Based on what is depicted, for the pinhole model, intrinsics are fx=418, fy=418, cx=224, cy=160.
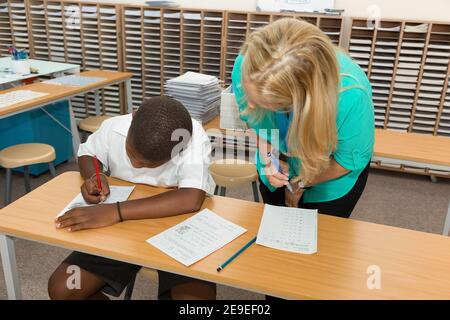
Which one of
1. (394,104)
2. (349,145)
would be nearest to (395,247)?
(349,145)

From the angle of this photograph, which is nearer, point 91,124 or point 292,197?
point 292,197

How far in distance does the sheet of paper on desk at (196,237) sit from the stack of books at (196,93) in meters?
1.16

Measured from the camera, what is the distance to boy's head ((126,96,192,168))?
119 centimetres

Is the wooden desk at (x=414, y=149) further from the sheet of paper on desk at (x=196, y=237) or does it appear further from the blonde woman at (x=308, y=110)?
the sheet of paper on desk at (x=196, y=237)

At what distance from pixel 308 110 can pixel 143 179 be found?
69 cm

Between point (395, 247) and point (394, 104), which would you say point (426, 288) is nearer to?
point (395, 247)

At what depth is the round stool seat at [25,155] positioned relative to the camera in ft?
7.80

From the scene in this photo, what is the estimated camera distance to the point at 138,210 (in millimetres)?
1239

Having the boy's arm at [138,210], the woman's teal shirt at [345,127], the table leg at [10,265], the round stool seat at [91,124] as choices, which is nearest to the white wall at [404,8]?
the round stool seat at [91,124]

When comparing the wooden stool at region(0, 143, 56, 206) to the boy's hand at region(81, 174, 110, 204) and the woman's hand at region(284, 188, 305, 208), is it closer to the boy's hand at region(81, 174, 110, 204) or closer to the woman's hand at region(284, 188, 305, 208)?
the boy's hand at region(81, 174, 110, 204)

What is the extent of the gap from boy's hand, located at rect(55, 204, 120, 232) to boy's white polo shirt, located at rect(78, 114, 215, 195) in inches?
9.7

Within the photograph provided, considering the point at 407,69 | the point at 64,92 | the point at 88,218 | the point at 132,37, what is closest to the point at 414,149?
the point at 407,69

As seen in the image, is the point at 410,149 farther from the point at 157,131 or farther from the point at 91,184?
the point at 91,184
